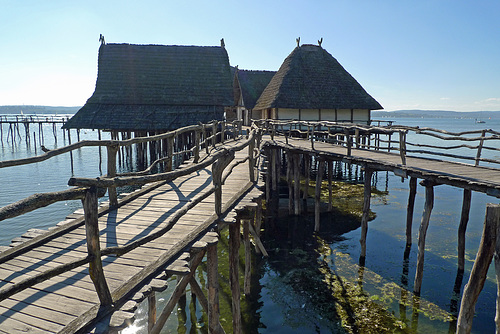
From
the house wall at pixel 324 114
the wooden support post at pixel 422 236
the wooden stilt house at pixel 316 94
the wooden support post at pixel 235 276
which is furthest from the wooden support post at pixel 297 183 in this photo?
the house wall at pixel 324 114

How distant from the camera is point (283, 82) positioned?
2180 cm

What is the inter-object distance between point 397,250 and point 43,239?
955 centimetres

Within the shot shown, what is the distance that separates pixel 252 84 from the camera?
98.9 ft

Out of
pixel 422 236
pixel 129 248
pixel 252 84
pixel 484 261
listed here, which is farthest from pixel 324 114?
pixel 129 248

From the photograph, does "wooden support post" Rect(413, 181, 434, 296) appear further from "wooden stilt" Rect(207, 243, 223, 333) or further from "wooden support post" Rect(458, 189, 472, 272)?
"wooden stilt" Rect(207, 243, 223, 333)

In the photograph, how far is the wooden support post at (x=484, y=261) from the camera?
4645 millimetres

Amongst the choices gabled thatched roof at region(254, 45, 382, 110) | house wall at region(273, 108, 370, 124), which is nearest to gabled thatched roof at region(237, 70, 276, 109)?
gabled thatched roof at region(254, 45, 382, 110)

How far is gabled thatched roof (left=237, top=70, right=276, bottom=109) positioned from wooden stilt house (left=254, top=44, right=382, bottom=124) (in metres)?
5.11

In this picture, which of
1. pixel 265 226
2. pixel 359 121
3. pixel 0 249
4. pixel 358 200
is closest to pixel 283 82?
pixel 359 121

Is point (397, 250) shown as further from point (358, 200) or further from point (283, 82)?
point (283, 82)

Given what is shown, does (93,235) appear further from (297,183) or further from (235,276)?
(297,183)

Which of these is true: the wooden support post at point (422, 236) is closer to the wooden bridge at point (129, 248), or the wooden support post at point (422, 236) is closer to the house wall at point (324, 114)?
the wooden bridge at point (129, 248)

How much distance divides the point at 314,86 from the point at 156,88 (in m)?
10.4

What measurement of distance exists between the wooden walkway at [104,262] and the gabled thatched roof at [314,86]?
1629cm
